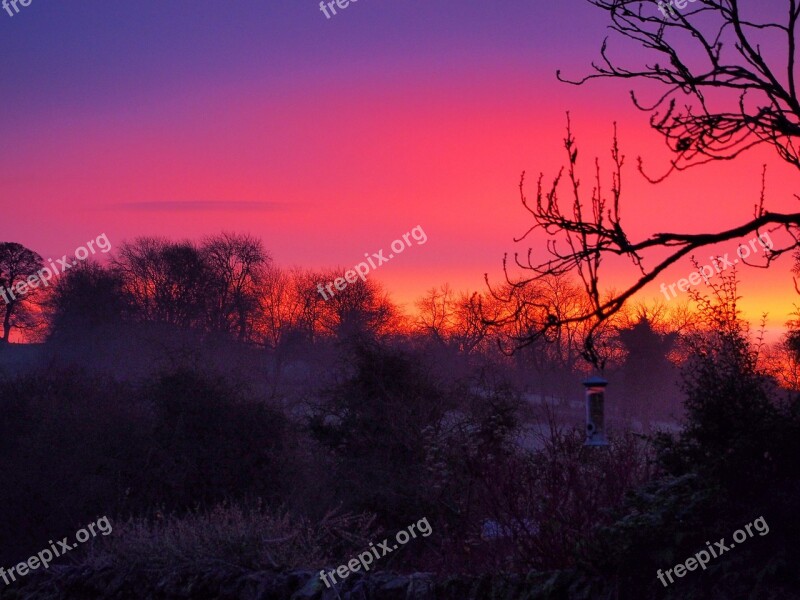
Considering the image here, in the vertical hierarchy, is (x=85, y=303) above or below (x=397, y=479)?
above

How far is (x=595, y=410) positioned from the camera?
17.0 metres

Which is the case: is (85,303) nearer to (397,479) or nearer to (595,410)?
(397,479)

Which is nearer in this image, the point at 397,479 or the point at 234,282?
the point at 397,479

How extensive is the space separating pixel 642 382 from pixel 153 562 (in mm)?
36247

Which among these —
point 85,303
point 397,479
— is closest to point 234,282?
point 85,303

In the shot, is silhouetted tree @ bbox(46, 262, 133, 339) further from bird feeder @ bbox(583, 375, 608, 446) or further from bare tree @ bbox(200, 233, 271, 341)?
bird feeder @ bbox(583, 375, 608, 446)

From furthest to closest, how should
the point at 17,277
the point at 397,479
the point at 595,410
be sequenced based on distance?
the point at 17,277
the point at 595,410
the point at 397,479

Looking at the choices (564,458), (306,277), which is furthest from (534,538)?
(306,277)

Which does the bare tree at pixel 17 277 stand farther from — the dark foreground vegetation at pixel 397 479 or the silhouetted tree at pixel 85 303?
the dark foreground vegetation at pixel 397 479

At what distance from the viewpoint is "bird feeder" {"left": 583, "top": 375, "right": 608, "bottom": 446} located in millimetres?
15250

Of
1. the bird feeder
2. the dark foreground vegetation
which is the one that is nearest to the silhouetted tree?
the dark foreground vegetation

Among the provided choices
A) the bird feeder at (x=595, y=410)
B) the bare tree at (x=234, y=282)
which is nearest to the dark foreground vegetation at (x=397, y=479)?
the bird feeder at (x=595, y=410)

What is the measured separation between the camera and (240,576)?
906 cm

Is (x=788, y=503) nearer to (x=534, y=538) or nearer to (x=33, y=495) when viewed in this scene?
(x=534, y=538)
